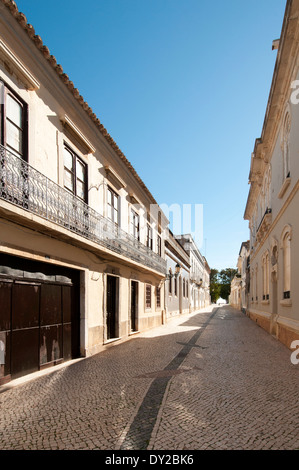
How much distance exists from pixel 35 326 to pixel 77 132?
464 centimetres

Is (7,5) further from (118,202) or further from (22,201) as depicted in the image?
(118,202)

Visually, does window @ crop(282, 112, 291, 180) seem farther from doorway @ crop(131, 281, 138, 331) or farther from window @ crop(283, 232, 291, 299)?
doorway @ crop(131, 281, 138, 331)

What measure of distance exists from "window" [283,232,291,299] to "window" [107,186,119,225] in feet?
17.5

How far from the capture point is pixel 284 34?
26.3ft

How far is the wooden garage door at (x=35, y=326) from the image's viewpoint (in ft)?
19.3

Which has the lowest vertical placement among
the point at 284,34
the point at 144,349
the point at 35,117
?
the point at 144,349

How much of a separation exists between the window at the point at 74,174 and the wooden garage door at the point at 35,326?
2.35m

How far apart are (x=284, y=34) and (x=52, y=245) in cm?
719

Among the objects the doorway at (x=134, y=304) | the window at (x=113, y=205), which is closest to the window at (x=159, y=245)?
the doorway at (x=134, y=304)

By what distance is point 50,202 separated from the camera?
22.1 ft

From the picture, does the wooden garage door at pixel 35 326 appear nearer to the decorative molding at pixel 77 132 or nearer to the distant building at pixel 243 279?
the decorative molding at pixel 77 132

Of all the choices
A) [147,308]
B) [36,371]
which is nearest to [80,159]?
[36,371]

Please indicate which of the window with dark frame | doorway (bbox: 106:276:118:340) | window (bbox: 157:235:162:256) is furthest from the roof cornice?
window (bbox: 157:235:162:256)

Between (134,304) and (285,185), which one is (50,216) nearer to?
(285,185)
